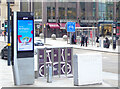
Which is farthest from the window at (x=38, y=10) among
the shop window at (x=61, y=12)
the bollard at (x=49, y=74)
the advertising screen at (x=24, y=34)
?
the advertising screen at (x=24, y=34)

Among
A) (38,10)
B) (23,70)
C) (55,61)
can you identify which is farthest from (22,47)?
(38,10)

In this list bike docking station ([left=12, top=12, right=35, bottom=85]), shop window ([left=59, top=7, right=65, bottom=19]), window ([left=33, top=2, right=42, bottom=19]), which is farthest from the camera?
shop window ([left=59, top=7, right=65, bottom=19])

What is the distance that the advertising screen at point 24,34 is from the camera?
10398 millimetres

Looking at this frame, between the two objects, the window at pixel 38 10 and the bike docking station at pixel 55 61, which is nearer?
Result: the bike docking station at pixel 55 61

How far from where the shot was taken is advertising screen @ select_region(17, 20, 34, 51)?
1040cm

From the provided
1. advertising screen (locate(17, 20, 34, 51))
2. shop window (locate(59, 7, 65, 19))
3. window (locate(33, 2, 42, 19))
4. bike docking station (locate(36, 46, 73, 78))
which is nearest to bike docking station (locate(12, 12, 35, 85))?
advertising screen (locate(17, 20, 34, 51))

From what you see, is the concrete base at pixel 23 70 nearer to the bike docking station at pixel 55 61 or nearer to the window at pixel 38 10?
the bike docking station at pixel 55 61

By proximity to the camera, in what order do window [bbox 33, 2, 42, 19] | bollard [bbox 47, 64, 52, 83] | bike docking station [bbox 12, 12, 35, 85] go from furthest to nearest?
window [bbox 33, 2, 42, 19], bollard [bbox 47, 64, 52, 83], bike docking station [bbox 12, 12, 35, 85]

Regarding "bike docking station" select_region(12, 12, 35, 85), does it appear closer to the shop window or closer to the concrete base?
the concrete base

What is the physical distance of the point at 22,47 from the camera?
10.5 metres

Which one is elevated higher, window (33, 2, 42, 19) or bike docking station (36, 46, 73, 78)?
window (33, 2, 42, 19)

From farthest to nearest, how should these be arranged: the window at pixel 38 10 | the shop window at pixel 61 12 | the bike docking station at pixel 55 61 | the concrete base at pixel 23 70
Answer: the shop window at pixel 61 12 < the window at pixel 38 10 < the bike docking station at pixel 55 61 < the concrete base at pixel 23 70

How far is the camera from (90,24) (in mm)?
76562

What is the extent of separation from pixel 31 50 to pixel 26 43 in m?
0.34
